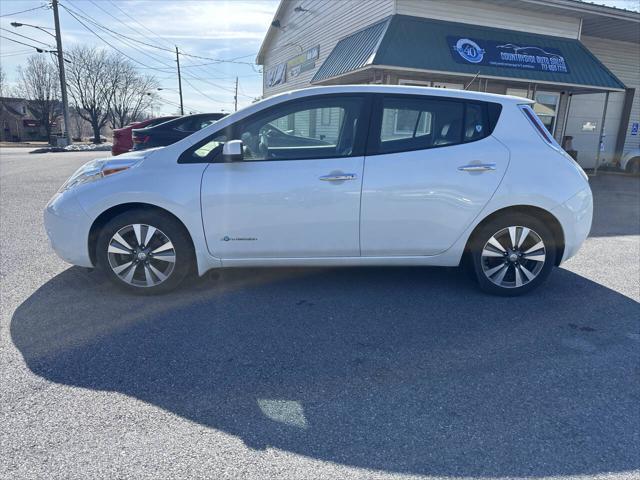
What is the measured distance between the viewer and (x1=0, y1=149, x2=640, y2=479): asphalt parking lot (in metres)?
2.15

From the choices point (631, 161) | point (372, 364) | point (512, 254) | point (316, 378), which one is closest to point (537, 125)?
point (512, 254)

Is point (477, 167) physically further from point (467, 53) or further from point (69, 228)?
point (467, 53)

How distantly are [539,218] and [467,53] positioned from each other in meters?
9.39

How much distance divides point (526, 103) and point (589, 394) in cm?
263

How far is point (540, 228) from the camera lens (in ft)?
13.2

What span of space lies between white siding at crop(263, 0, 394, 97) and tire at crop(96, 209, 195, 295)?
10549 millimetres

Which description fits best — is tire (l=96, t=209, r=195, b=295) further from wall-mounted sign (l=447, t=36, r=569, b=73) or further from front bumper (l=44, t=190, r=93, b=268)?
wall-mounted sign (l=447, t=36, r=569, b=73)

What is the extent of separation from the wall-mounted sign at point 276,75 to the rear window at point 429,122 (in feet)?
63.1

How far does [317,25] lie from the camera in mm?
17344

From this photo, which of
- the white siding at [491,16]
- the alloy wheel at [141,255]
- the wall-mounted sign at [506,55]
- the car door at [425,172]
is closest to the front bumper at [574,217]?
the car door at [425,172]

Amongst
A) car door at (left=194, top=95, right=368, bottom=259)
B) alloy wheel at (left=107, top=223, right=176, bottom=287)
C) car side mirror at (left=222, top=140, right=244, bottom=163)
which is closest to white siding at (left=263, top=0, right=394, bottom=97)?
car door at (left=194, top=95, right=368, bottom=259)

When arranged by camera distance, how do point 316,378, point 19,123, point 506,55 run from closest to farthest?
point 316,378 < point 506,55 < point 19,123

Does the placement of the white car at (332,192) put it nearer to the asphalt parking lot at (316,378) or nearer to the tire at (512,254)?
the tire at (512,254)

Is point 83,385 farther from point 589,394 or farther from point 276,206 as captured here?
point 589,394
